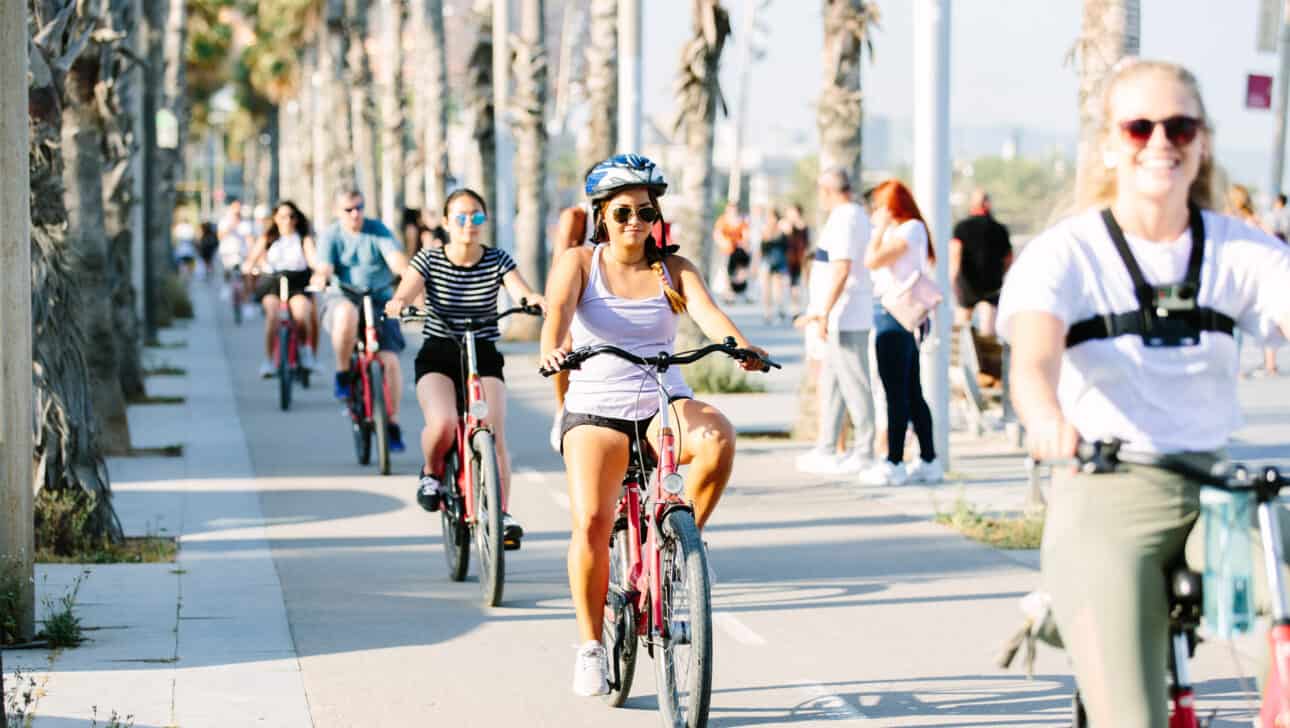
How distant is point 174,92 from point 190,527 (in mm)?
26607

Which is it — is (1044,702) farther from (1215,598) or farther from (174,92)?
(174,92)

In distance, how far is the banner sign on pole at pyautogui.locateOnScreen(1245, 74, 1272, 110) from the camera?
27922 millimetres

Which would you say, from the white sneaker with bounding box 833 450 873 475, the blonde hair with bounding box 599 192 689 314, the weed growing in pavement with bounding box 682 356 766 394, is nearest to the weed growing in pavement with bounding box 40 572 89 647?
the blonde hair with bounding box 599 192 689 314

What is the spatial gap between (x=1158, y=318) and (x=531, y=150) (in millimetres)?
23851

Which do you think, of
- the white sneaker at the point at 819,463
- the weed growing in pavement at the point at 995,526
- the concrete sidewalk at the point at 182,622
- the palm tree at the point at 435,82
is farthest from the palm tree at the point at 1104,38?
the palm tree at the point at 435,82

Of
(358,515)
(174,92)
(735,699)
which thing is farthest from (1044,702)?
(174,92)

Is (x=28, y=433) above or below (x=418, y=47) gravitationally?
below

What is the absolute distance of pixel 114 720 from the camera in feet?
20.5

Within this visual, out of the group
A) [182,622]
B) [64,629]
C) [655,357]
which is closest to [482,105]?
[182,622]

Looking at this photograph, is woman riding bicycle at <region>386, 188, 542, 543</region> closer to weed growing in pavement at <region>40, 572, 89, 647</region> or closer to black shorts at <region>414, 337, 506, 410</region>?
black shorts at <region>414, 337, 506, 410</region>

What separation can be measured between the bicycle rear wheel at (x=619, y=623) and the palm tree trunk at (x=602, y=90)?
18501 millimetres

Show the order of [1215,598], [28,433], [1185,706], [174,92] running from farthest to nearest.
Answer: [174,92]
[28,433]
[1185,706]
[1215,598]

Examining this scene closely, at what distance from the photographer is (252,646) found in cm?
815

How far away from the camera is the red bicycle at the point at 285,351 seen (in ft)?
62.3
